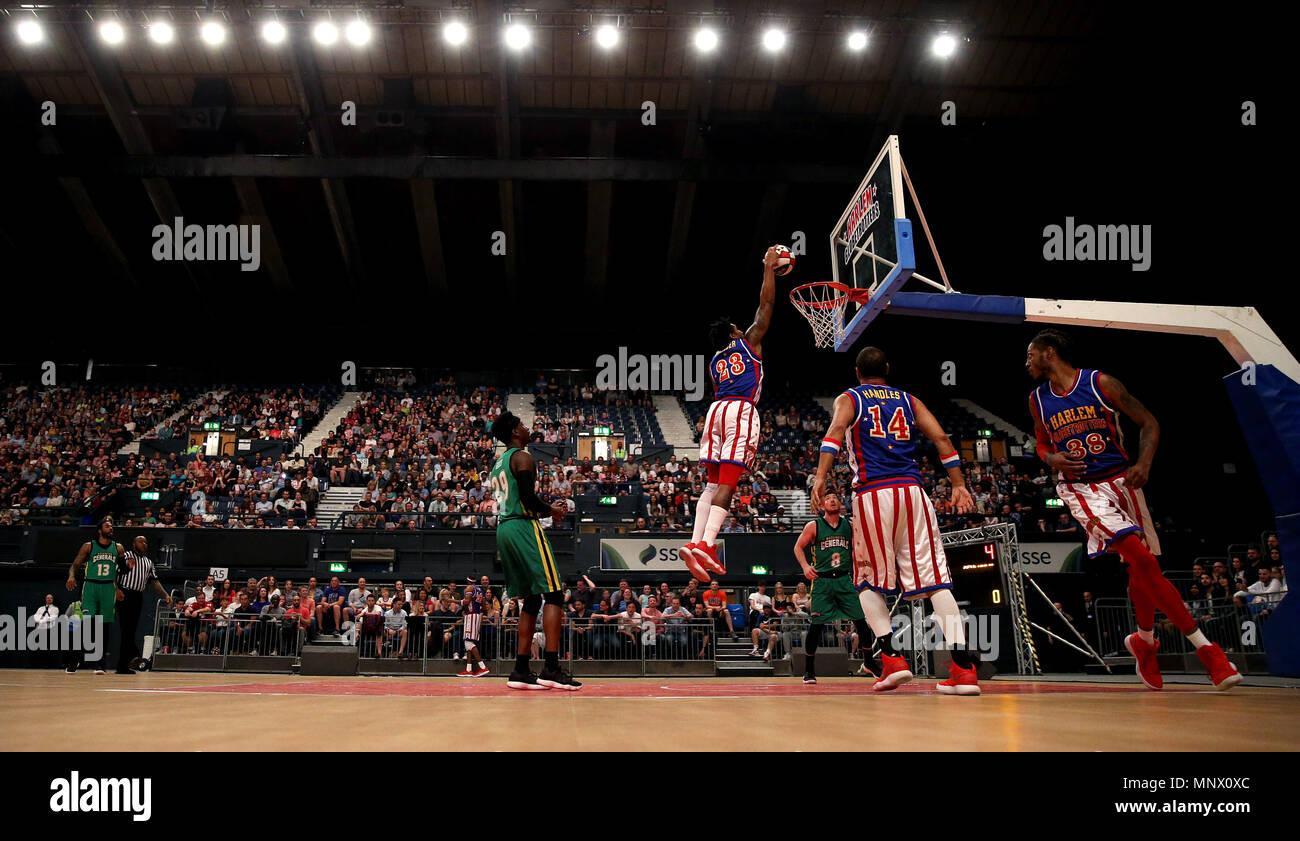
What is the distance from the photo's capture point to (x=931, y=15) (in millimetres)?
19406

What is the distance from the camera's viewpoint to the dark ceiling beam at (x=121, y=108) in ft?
67.3

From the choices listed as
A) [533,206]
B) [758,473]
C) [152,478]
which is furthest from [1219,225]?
[152,478]

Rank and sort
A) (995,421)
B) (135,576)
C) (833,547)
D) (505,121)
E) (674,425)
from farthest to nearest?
(995,421) → (674,425) → (505,121) → (135,576) → (833,547)

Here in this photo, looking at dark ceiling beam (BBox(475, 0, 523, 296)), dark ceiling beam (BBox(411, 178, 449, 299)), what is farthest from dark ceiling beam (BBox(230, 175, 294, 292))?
dark ceiling beam (BBox(475, 0, 523, 296))

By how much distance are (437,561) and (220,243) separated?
49.4ft

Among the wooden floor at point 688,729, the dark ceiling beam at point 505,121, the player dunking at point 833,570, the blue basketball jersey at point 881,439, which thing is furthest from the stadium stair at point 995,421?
the wooden floor at point 688,729

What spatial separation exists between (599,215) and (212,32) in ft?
36.8

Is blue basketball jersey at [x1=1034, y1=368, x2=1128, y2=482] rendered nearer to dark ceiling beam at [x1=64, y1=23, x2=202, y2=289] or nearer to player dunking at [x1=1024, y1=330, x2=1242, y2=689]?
player dunking at [x1=1024, y1=330, x2=1242, y2=689]

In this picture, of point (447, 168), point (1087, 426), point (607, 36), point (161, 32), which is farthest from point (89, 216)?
point (1087, 426)

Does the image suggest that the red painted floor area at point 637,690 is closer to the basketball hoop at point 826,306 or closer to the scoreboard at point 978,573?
the basketball hoop at point 826,306

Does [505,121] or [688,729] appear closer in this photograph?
[688,729]

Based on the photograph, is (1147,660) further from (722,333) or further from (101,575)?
(101,575)

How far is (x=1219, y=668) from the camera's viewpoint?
210 inches
